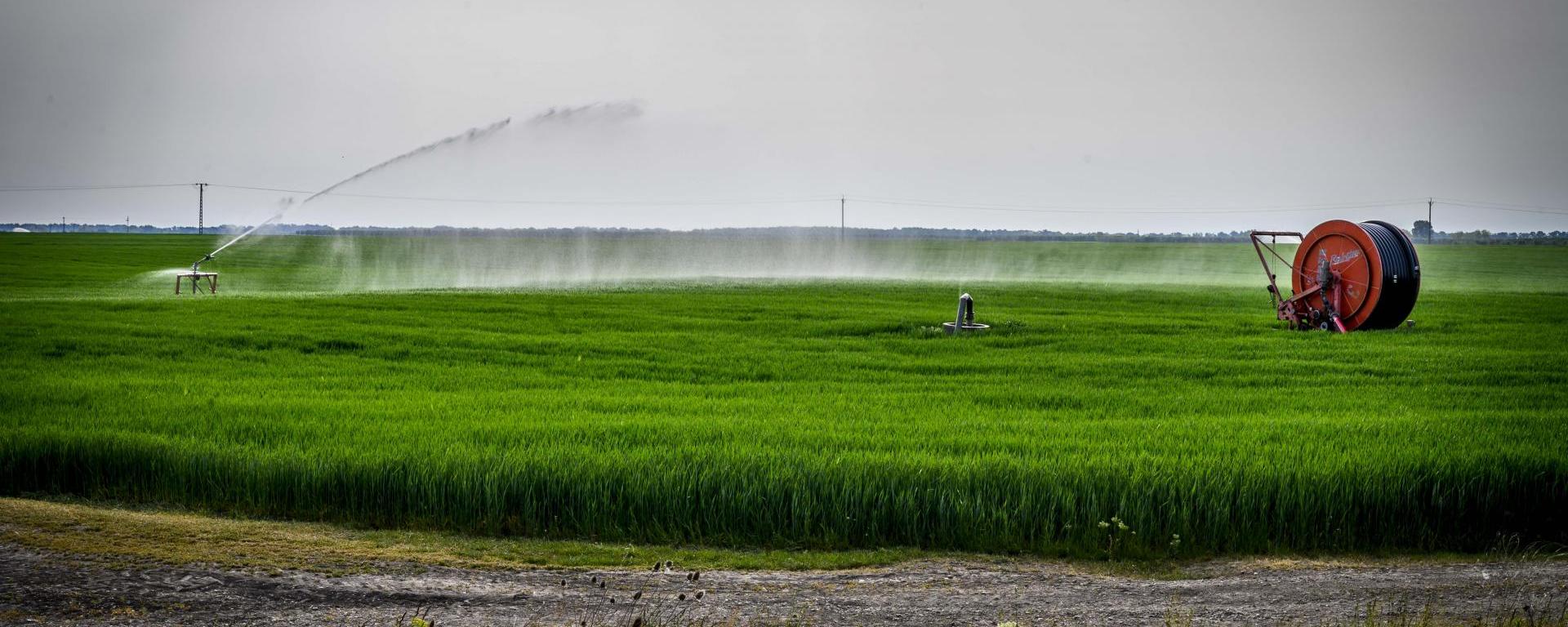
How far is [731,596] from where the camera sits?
26.0 ft

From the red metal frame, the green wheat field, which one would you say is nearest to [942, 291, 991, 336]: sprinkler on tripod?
the green wheat field

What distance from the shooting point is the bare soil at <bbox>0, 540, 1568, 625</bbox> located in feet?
24.0

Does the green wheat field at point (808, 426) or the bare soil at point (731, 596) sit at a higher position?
the green wheat field at point (808, 426)

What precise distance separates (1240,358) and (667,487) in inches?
615

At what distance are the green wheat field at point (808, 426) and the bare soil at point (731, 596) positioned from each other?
121 centimetres

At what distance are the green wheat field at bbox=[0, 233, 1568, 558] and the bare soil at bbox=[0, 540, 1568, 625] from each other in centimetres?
121

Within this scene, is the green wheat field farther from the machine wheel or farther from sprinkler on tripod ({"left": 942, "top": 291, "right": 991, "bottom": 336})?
the machine wheel

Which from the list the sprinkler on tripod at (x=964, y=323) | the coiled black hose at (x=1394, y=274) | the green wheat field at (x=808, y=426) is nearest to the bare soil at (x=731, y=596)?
the green wheat field at (x=808, y=426)

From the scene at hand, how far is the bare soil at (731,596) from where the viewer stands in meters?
7.32

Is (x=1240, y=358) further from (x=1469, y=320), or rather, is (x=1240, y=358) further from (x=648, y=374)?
(x=1469, y=320)

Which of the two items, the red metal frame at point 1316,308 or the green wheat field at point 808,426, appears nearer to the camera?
the green wheat field at point 808,426

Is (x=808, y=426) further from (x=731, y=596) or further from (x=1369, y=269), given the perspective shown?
(x=1369, y=269)

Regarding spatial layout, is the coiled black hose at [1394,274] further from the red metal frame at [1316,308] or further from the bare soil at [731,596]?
the bare soil at [731,596]

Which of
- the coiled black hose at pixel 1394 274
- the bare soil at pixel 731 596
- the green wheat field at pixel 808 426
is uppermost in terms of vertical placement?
the coiled black hose at pixel 1394 274
